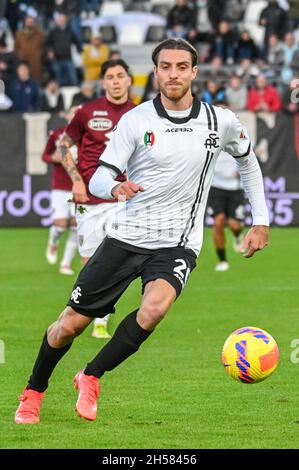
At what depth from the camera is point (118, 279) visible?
8055 millimetres

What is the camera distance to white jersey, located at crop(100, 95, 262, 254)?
794 centimetres

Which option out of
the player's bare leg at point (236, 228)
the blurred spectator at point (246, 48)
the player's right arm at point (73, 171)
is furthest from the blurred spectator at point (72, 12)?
the player's right arm at point (73, 171)

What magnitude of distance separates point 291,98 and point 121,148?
18.9 meters

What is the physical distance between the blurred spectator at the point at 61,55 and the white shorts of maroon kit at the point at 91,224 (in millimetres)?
17111

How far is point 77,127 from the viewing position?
12141 mm

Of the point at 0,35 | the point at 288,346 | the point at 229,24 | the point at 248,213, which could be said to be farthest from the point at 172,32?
the point at 288,346

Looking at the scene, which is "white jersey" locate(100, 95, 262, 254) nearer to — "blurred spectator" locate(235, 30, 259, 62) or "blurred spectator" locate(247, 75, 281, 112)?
"blurred spectator" locate(247, 75, 281, 112)

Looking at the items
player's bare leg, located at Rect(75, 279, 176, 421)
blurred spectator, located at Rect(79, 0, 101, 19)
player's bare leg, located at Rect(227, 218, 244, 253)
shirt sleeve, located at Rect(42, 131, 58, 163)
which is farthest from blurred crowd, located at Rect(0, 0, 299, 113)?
player's bare leg, located at Rect(75, 279, 176, 421)

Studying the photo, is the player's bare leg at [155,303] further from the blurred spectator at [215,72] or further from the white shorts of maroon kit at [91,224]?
the blurred spectator at [215,72]

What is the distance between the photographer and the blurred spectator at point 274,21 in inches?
1187

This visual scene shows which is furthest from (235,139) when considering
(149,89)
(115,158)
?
(149,89)

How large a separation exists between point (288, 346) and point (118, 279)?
404 cm

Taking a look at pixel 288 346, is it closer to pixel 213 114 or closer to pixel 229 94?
pixel 213 114

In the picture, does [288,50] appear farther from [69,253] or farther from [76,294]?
[76,294]
